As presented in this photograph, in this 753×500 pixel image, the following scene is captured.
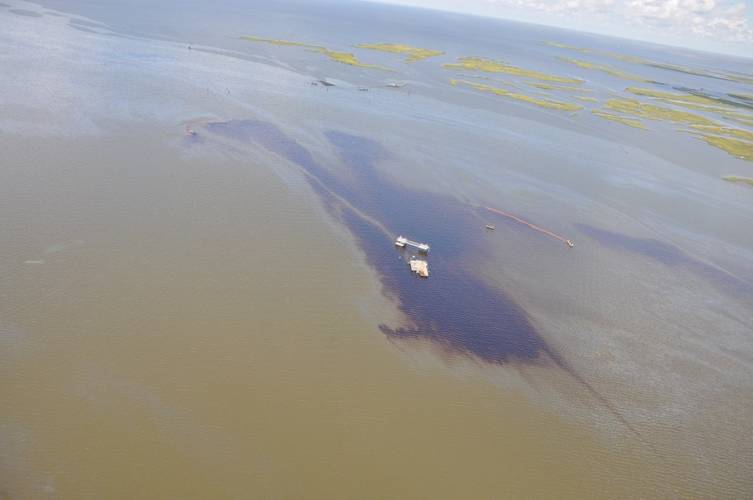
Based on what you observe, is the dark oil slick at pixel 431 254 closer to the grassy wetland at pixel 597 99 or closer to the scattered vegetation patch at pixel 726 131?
the grassy wetland at pixel 597 99

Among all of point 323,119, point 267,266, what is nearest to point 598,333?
point 267,266

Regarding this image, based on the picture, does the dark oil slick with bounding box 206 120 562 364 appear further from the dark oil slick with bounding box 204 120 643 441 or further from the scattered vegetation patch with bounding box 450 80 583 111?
the scattered vegetation patch with bounding box 450 80 583 111

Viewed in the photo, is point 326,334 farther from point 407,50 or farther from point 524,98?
point 407,50

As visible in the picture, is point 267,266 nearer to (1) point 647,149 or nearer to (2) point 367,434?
(2) point 367,434

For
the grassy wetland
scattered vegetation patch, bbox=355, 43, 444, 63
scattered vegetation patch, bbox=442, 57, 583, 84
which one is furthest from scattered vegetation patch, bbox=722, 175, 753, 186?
scattered vegetation patch, bbox=355, 43, 444, 63

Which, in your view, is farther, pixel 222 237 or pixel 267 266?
pixel 222 237
